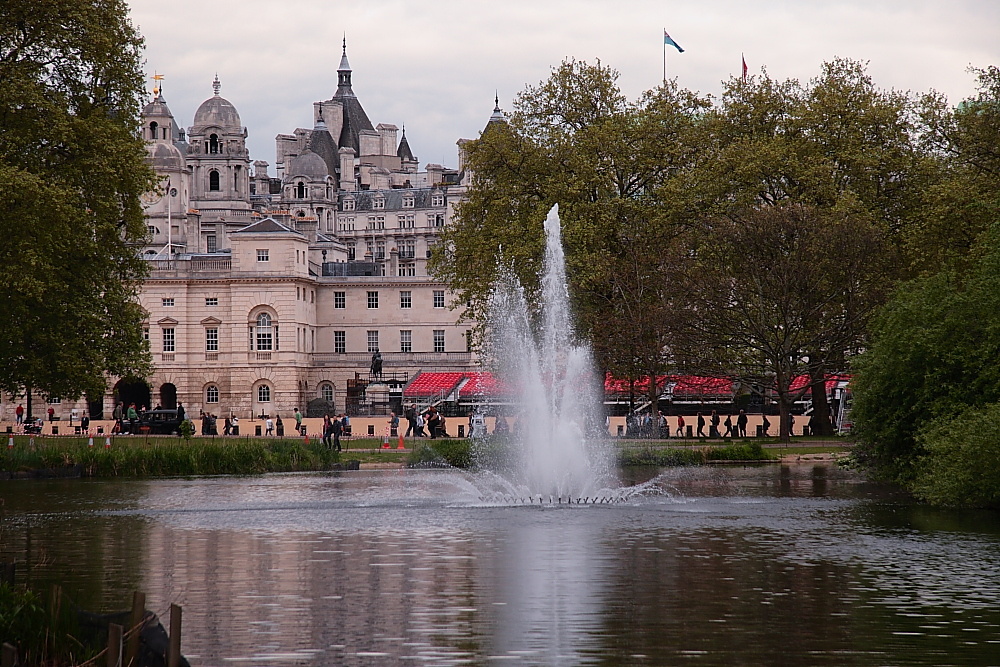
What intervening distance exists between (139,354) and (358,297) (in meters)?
60.9

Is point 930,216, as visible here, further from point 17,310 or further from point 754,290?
point 17,310

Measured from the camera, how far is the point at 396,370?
101375 millimetres

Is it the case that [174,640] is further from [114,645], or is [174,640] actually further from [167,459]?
[167,459]

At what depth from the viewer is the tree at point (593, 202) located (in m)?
55.7

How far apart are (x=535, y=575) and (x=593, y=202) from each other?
133 feet

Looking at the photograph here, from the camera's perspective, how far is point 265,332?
9631 centimetres

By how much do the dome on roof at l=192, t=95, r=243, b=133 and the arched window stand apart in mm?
65682

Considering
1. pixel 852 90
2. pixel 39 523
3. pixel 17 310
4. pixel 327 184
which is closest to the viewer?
pixel 39 523

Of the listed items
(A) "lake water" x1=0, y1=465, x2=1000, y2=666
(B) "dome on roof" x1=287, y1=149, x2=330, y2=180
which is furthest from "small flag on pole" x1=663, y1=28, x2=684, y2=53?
(B) "dome on roof" x1=287, y1=149, x2=330, y2=180

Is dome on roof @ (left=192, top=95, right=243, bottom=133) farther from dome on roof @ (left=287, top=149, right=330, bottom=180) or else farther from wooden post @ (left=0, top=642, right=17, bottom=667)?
wooden post @ (left=0, top=642, right=17, bottom=667)

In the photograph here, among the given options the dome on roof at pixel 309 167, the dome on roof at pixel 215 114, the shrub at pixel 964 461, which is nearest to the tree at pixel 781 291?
the shrub at pixel 964 461

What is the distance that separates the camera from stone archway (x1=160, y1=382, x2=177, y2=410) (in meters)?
98.1

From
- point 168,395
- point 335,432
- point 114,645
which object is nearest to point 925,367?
point 114,645

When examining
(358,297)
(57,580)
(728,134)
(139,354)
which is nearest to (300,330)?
(358,297)
